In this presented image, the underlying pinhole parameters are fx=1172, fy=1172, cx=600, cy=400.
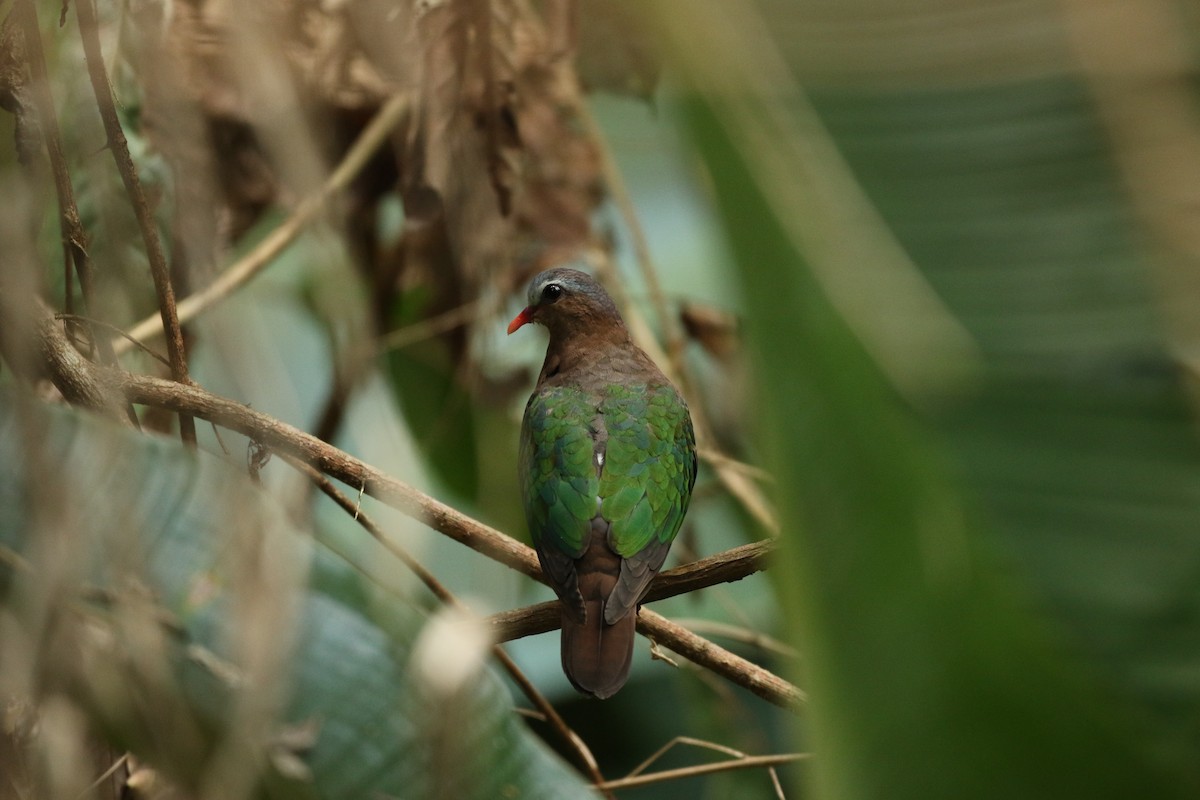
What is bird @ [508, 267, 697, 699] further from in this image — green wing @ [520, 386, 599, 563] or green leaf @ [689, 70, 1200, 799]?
green leaf @ [689, 70, 1200, 799]

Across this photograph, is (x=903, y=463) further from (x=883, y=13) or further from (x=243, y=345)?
(x=243, y=345)

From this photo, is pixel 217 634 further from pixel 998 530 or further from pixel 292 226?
pixel 292 226

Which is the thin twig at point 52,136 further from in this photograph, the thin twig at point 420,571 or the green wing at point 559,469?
the green wing at point 559,469

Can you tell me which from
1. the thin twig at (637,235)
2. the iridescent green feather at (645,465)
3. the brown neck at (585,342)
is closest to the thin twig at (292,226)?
the thin twig at (637,235)

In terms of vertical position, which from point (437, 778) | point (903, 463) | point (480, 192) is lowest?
point (437, 778)

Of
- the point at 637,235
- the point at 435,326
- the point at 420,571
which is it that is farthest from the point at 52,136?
the point at 637,235

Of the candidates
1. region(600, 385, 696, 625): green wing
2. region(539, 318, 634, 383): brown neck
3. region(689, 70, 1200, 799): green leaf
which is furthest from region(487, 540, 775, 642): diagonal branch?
region(689, 70, 1200, 799): green leaf

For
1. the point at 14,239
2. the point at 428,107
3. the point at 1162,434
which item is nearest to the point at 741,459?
the point at 428,107
